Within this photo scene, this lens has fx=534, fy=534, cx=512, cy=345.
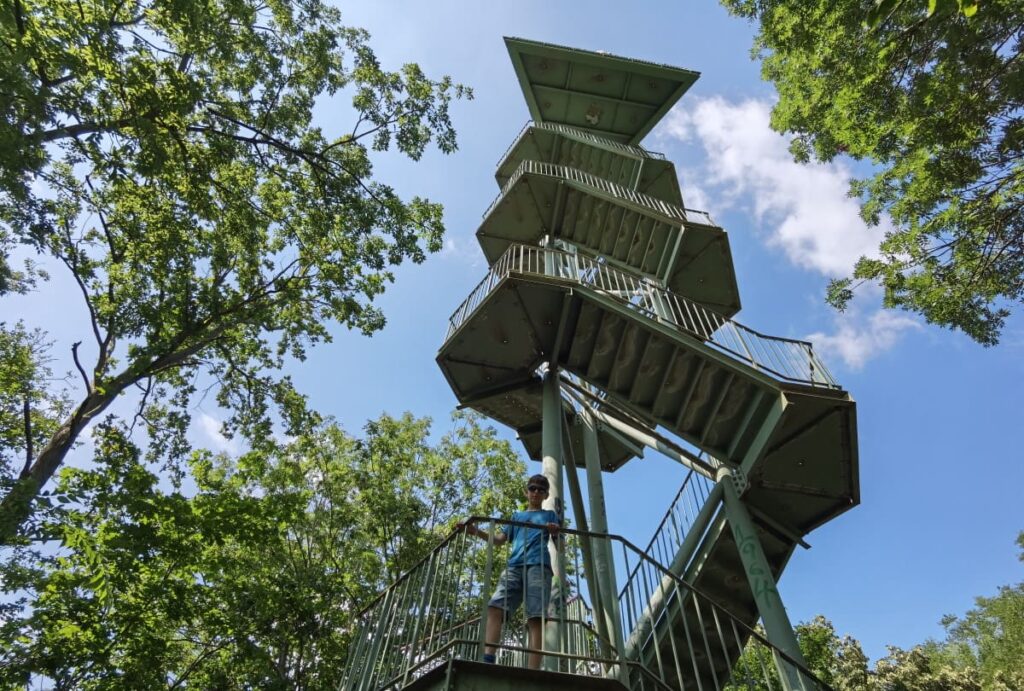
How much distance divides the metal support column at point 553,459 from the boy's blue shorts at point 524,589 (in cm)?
50

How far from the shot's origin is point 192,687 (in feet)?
33.0

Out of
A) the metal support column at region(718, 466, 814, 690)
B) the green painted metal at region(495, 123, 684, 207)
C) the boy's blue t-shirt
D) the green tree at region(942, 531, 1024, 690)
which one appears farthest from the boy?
the green tree at region(942, 531, 1024, 690)

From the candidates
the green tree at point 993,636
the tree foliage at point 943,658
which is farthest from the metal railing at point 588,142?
the green tree at point 993,636

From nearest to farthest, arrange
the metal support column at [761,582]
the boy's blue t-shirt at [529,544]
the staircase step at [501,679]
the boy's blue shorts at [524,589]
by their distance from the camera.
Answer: the staircase step at [501,679] → the boy's blue shorts at [524,589] → the boy's blue t-shirt at [529,544] → the metal support column at [761,582]

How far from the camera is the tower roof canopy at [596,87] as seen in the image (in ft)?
50.6

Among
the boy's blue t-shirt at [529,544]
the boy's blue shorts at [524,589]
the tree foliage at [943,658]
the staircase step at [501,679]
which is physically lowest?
the staircase step at [501,679]

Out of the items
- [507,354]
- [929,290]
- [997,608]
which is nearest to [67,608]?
[507,354]

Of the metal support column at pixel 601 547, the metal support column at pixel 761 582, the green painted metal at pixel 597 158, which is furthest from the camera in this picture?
the green painted metal at pixel 597 158

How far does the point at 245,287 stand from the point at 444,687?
36.1 ft

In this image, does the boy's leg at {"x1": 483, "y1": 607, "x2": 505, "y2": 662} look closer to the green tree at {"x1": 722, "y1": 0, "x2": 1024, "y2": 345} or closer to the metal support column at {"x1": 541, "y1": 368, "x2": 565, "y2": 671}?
the metal support column at {"x1": 541, "y1": 368, "x2": 565, "y2": 671}

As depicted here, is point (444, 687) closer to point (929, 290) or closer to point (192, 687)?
point (929, 290)

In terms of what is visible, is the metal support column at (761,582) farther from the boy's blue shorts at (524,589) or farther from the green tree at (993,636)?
the green tree at (993,636)

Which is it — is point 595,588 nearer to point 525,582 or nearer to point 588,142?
point 525,582

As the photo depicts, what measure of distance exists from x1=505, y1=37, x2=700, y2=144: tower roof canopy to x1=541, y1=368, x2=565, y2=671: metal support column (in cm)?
1108
